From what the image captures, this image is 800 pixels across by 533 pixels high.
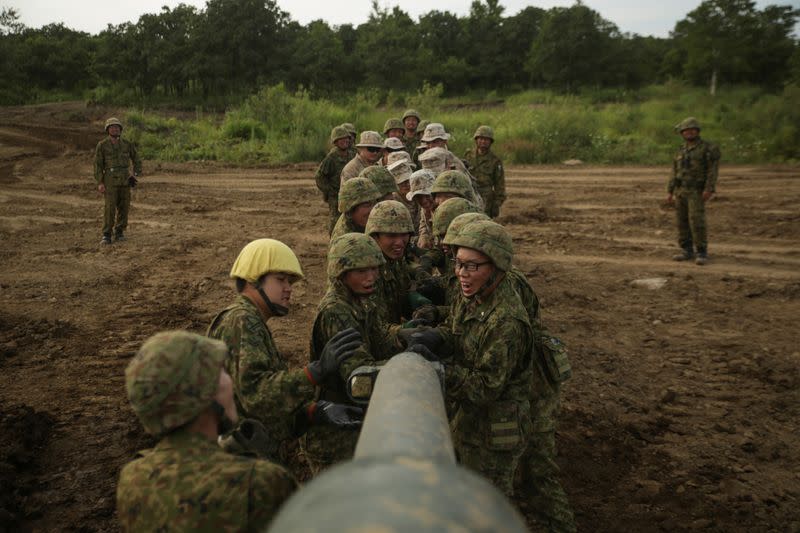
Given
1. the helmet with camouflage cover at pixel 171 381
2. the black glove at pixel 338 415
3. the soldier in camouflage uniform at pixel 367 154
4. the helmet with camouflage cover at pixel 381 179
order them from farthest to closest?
the soldier in camouflage uniform at pixel 367 154
the helmet with camouflage cover at pixel 381 179
the black glove at pixel 338 415
the helmet with camouflage cover at pixel 171 381

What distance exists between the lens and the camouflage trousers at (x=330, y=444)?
3.33 meters

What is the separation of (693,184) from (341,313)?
853cm

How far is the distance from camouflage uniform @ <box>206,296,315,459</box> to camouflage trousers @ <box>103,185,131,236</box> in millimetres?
9760

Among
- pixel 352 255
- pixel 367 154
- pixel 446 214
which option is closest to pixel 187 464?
pixel 352 255

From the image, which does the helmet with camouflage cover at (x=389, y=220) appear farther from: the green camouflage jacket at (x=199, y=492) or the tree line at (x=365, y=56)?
the tree line at (x=365, y=56)

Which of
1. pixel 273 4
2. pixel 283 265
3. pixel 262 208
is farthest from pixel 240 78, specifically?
pixel 283 265

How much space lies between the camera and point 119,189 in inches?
460

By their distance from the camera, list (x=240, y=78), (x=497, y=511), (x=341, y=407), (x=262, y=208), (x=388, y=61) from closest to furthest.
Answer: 1. (x=497, y=511)
2. (x=341, y=407)
3. (x=262, y=208)
4. (x=240, y=78)
5. (x=388, y=61)

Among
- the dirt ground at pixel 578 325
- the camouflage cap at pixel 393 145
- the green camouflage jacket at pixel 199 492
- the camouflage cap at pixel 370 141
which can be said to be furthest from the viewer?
the camouflage cap at pixel 393 145

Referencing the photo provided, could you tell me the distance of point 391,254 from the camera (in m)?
4.59

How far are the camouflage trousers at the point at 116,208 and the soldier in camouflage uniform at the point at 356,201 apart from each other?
779 centimetres

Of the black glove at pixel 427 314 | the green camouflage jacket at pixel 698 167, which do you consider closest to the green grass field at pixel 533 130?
the green camouflage jacket at pixel 698 167

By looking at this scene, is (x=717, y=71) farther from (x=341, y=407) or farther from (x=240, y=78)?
(x=341, y=407)

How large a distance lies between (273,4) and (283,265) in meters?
41.0
